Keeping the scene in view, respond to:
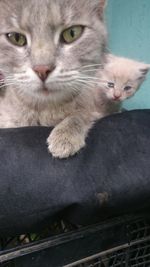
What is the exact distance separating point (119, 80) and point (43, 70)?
505mm

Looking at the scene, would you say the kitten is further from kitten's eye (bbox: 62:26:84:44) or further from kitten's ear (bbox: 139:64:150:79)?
kitten's ear (bbox: 139:64:150:79)

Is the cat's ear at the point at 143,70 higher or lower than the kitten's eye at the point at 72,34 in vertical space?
lower

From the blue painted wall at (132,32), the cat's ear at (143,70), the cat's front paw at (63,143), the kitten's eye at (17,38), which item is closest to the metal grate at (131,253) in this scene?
the cat's front paw at (63,143)

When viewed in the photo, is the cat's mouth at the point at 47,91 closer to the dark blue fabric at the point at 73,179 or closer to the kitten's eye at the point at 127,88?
the dark blue fabric at the point at 73,179

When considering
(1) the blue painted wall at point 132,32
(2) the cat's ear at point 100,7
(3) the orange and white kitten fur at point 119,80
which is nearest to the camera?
(2) the cat's ear at point 100,7

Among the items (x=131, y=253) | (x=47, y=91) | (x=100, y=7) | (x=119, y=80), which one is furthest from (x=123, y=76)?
(x=131, y=253)

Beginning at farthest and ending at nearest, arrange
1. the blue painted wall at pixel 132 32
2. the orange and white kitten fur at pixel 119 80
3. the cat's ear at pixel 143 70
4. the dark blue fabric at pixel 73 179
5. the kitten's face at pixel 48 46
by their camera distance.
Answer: the blue painted wall at pixel 132 32, the cat's ear at pixel 143 70, the orange and white kitten fur at pixel 119 80, the kitten's face at pixel 48 46, the dark blue fabric at pixel 73 179

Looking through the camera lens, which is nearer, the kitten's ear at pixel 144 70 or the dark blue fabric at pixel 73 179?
the dark blue fabric at pixel 73 179

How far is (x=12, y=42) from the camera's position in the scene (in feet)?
2.85

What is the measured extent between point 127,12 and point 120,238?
0.97m

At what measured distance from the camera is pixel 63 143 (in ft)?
2.64

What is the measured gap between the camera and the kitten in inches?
31.2

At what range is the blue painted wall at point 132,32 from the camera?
1.43 meters

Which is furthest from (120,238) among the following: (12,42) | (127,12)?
(127,12)
